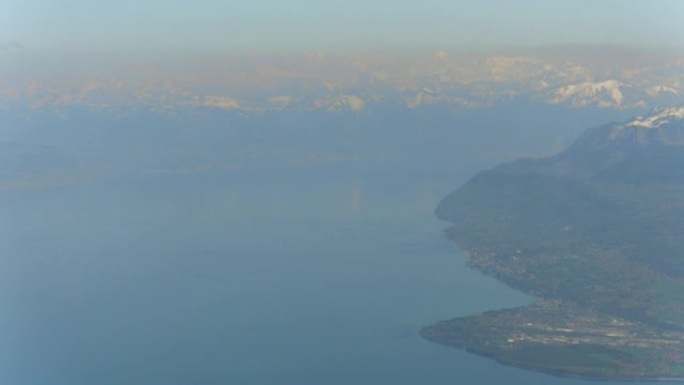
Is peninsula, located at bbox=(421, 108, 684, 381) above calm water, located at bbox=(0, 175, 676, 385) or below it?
above

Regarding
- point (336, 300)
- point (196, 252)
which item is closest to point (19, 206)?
point (196, 252)

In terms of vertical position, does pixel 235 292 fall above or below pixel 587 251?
below

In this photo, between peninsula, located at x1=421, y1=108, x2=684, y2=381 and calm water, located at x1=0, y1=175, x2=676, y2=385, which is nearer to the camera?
calm water, located at x1=0, y1=175, x2=676, y2=385

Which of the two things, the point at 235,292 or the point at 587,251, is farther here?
the point at 587,251

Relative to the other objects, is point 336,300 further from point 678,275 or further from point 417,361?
point 678,275

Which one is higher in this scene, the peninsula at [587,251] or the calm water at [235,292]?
the peninsula at [587,251]
